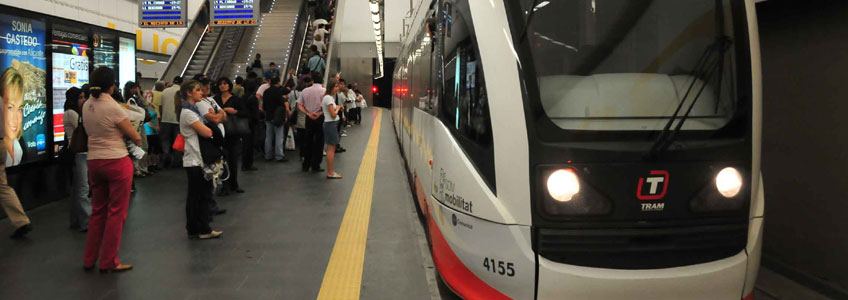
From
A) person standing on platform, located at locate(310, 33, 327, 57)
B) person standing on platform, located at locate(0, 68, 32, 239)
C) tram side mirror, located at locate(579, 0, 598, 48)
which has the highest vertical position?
person standing on platform, located at locate(310, 33, 327, 57)

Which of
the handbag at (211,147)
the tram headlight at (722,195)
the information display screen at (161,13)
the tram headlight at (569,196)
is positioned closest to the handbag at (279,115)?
the handbag at (211,147)

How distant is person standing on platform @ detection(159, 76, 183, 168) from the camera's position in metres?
10.2

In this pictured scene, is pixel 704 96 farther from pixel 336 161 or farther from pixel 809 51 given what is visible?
pixel 336 161

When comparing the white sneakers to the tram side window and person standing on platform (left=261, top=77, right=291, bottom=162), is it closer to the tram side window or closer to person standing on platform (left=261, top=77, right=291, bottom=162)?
the tram side window

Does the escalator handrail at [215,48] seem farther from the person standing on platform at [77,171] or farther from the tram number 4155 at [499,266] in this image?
the tram number 4155 at [499,266]

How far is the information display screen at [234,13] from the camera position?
55.1 ft

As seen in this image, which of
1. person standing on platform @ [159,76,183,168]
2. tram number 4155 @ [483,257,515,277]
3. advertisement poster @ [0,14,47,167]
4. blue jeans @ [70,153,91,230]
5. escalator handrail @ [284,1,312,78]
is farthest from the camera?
escalator handrail @ [284,1,312,78]

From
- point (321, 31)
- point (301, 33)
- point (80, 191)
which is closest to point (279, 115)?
point (80, 191)

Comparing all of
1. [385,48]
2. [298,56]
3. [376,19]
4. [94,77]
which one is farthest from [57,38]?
[385,48]

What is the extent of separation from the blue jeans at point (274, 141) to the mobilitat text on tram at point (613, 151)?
8286 mm

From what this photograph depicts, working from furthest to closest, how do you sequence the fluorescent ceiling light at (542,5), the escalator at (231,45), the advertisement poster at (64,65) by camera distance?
the escalator at (231,45)
the advertisement poster at (64,65)
the fluorescent ceiling light at (542,5)

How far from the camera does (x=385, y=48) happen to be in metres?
38.4

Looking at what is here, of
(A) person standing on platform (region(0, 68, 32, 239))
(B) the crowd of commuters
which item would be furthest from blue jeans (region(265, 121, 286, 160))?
(A) person standing on platform (region(0, 68, 32, 239))

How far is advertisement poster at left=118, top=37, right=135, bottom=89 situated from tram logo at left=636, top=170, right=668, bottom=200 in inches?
320
